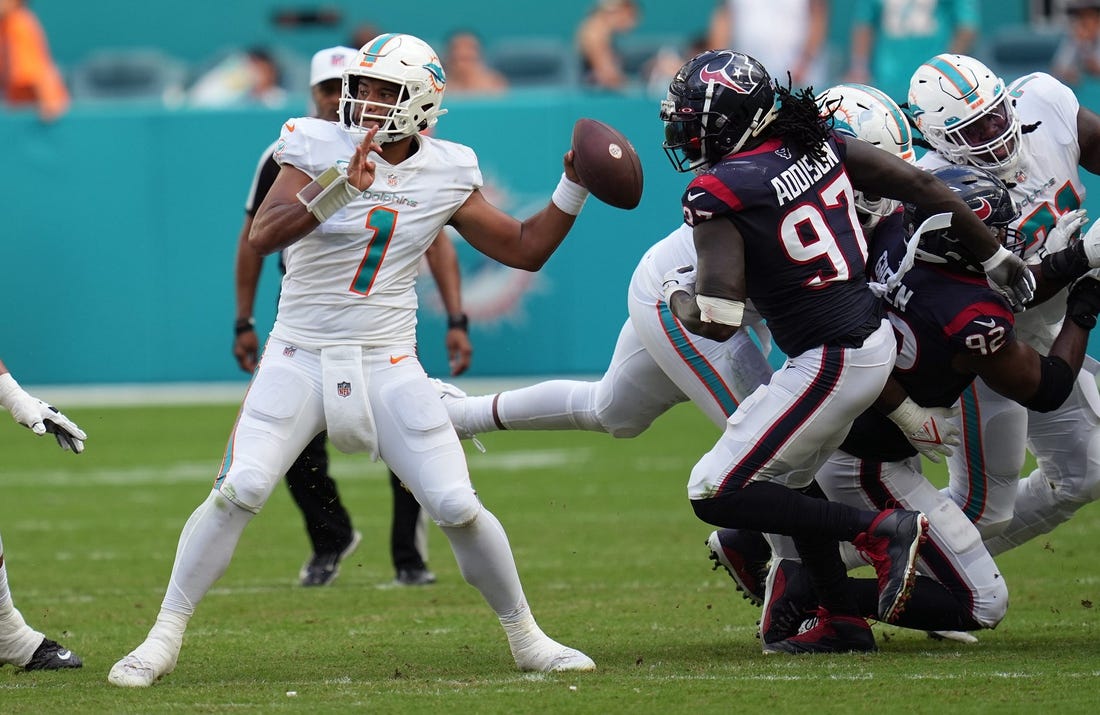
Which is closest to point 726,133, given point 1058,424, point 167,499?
point 1058,424

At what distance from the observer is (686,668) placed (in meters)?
4.74

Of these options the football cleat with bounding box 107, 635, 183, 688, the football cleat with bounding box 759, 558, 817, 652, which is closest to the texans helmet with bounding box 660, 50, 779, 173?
the football cleat with bounding box 759, 558, 817, 652

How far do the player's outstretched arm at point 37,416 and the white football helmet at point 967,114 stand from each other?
2.63m

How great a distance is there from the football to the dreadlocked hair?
41cm

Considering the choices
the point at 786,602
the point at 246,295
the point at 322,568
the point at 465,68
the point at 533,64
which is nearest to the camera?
the point at 786,602

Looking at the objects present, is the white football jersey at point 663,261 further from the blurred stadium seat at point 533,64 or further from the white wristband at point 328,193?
the blurred stadium seat at point 533,64

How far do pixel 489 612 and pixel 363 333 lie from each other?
1623mm

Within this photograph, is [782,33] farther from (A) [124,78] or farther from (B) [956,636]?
(B) [956,636]

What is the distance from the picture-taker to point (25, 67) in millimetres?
12078

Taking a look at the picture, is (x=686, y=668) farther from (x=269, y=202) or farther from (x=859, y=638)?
(x=269, y=202)

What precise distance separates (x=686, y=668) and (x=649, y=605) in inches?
49.1

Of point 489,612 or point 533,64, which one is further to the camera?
point 533,64

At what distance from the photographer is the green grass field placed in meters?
4.34

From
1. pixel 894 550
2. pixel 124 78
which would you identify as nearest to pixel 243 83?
pixel 124 78
